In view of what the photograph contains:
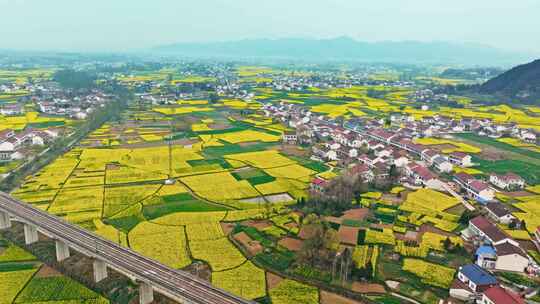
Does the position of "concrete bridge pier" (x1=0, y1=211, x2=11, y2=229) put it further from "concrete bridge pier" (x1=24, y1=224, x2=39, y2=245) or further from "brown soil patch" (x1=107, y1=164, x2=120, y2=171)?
"brown soil patch" (x1=107, y1=164, x2=120, y2=171)

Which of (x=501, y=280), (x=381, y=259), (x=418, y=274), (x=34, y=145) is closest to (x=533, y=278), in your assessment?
(x=501, y=280)

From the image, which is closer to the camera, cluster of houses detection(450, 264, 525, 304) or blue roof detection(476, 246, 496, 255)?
cluster of houses detection(450, 264, 525, 304)

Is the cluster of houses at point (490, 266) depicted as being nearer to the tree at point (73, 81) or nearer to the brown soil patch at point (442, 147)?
the brown soil patch at point (442, 147)

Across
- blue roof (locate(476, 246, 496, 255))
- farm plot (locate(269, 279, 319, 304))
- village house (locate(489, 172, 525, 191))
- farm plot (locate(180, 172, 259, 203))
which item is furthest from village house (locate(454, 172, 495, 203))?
farm plot (locate(269, 279, 319, 304))

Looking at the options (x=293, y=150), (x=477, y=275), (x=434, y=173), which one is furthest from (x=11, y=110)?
(x=477, y=275)

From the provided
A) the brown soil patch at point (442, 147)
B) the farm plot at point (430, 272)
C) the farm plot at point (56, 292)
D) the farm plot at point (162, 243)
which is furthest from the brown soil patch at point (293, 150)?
the farm plot at point (56, 292)

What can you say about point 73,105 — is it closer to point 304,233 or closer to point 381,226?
point 304,233

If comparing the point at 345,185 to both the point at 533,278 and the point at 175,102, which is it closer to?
the point at 533,278
